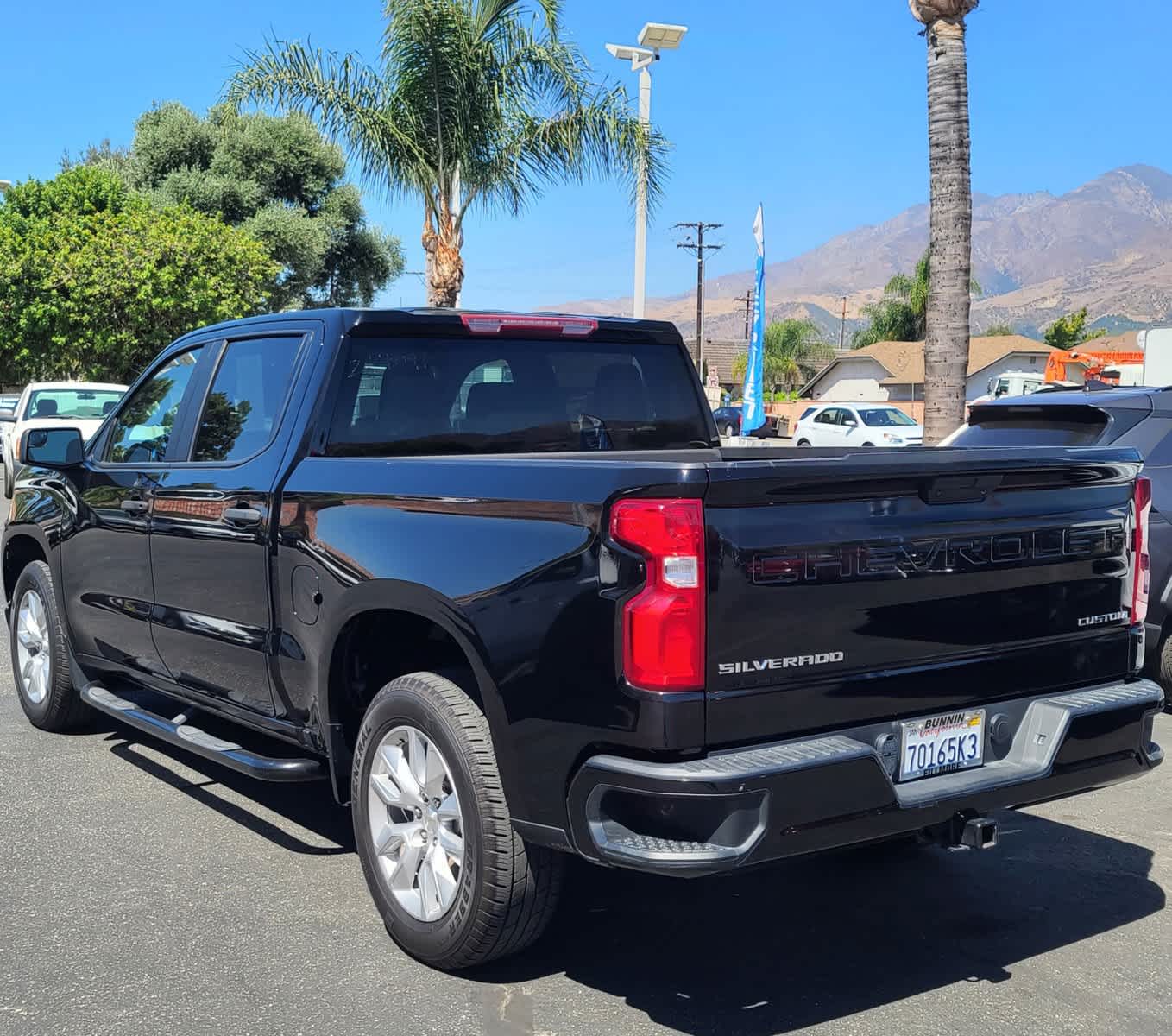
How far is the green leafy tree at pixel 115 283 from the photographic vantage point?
27375 mm

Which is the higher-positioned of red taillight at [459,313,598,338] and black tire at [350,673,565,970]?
red taillight at [459,313,598,338]

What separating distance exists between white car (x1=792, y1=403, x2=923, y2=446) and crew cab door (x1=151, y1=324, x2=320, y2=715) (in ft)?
91.2

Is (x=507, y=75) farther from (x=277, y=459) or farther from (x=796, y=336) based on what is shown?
(x=796, y=336)

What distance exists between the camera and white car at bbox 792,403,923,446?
3350 centimetres

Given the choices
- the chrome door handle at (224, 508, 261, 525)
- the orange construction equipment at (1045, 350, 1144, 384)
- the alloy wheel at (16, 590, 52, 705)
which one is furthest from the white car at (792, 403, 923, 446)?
the chrome door handle at (224, 508, 261, 525)

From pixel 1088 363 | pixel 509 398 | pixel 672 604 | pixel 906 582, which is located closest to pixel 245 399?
pixel 509 398

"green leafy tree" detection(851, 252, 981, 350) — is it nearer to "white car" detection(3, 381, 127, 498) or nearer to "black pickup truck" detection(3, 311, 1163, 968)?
"white car" detection(3, 381, 127, 498)

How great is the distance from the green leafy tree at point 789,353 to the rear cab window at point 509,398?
82.1m

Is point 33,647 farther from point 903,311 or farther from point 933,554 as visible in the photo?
point 903,311

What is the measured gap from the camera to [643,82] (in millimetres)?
17719

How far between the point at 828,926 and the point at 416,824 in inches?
54.4

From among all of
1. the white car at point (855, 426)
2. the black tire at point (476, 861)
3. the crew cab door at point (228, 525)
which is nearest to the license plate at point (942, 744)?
the black tire at point (476, 861)

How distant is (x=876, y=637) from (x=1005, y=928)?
141 cm

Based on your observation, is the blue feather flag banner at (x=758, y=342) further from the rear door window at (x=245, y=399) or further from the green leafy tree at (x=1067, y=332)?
the green leafy tree at (x=1067, y=332)
